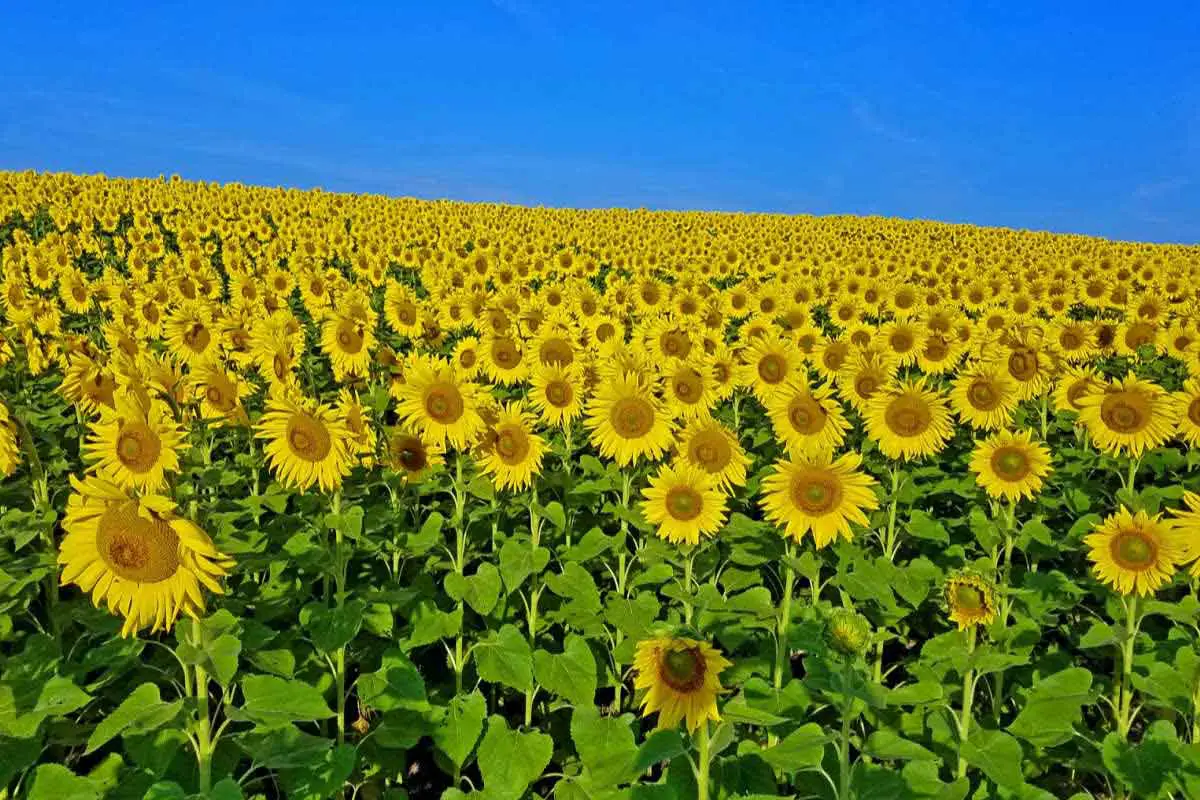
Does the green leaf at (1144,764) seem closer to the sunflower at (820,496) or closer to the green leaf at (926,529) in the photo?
the sunflower at (820,496)

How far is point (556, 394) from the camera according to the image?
6.44 metres

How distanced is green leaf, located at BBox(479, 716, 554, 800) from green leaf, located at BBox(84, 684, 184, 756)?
1339 mm

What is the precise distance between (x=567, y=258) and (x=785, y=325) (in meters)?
7.71

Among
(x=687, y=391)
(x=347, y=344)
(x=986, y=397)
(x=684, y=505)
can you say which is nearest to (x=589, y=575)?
(x=684, y=505)

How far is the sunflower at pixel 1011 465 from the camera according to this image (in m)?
5.56

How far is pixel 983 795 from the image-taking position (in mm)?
3523

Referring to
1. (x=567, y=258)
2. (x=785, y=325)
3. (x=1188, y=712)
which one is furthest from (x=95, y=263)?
(x=1188, y=712)

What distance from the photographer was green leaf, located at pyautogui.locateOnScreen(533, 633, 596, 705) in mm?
3855

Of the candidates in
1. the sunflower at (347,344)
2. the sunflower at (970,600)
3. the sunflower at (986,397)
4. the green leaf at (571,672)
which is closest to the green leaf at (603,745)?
the green leaf at (571,672)

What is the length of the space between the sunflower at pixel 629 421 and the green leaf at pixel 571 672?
178 cm

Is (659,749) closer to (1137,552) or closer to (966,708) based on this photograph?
(966,708)

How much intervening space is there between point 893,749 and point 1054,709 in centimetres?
112

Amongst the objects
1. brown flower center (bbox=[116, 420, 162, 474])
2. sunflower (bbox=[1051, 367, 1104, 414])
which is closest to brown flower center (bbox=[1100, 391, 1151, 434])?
sunflower (bbox=[1051, 367, 1104, 414])

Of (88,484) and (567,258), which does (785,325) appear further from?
(88,484)
